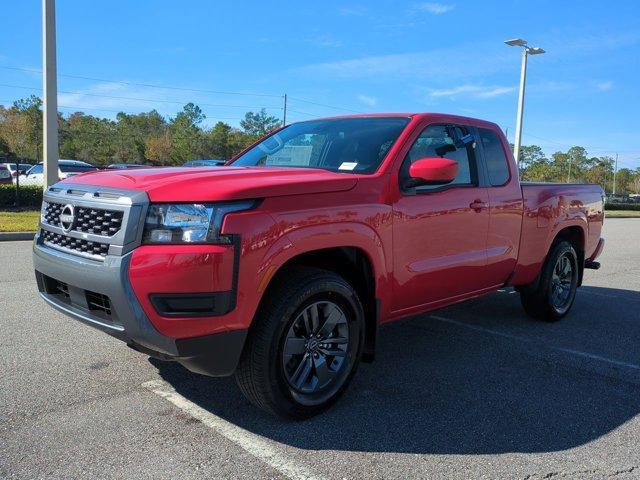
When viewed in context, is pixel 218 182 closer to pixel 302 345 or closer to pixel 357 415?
pixel 302 345

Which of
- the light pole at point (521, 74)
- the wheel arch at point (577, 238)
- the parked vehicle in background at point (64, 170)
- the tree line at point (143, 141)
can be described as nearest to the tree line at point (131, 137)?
the tree line at point (143, 141)

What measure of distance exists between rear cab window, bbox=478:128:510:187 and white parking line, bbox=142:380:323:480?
2906 millimetres

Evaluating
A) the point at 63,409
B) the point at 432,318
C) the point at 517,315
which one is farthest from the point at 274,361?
the point at 517,315

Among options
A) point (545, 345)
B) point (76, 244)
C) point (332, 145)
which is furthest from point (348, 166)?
point (545, 345)

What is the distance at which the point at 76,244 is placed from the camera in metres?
3.21

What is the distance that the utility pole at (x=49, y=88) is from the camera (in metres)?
12.9

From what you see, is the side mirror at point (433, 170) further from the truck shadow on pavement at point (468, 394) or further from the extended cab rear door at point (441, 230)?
the truck shadow on pavement at point (468, 394)

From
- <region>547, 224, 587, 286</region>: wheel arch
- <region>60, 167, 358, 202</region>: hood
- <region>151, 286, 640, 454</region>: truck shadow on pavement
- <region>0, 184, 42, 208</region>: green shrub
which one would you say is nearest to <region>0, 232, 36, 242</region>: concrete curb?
<region>0, 184, 42, 208</region>: green shrub

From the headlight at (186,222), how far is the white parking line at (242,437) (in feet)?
3.65

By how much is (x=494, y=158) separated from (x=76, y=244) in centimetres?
347

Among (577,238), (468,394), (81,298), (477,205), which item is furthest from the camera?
(577,238)

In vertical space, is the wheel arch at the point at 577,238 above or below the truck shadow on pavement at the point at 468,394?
above

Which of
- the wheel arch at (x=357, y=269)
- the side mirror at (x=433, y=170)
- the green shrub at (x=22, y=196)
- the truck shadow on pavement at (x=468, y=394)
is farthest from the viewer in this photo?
the green shrub at (x=22, y=196)

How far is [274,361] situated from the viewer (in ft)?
10.2
